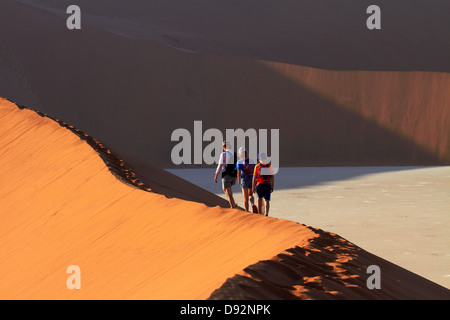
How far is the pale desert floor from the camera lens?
394 inches

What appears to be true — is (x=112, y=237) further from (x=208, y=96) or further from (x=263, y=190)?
(x=208, y=96)

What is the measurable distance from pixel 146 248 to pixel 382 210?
8.50 meters

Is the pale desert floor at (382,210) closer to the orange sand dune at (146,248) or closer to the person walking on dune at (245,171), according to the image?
the person walking on dune at (245,171)

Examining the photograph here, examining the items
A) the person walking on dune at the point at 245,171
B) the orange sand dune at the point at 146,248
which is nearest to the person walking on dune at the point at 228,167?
the person walking on dune at the point at 245,171

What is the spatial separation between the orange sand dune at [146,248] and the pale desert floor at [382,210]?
2.27m

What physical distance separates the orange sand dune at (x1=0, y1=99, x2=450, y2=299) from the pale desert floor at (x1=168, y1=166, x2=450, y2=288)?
2.27 metres

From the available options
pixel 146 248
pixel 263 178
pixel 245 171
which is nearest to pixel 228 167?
pixel 245 171

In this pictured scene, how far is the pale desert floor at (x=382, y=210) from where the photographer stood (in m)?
10.0

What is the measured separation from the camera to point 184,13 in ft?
157

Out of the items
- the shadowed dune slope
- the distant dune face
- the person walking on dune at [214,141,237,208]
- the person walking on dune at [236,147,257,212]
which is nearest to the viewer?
the shadowed dune slope

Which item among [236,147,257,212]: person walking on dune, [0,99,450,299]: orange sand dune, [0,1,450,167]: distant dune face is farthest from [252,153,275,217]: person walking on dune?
[0,1,450,167]: distant dune face

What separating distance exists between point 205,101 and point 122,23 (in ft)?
35.3

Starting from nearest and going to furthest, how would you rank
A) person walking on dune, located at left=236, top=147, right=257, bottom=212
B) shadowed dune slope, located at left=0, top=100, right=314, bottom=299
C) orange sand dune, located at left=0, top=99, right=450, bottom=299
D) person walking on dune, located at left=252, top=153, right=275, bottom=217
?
orange sand dune, located at left=0, top=99, right=450, bottom=299, shadowed dune slope, located at left=0, top=100, right=314, bottom=299, person walking on dune, located at left=252, top=153, right=275, bottom=217, person walking on dune, located at left=236, top=147, right=257, bottom=212

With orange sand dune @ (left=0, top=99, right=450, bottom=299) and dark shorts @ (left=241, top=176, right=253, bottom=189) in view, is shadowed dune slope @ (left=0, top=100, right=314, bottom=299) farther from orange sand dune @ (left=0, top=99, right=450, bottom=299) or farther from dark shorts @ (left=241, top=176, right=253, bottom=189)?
dark shorts @ (left=241, top=176, right=253, bottom=189)
